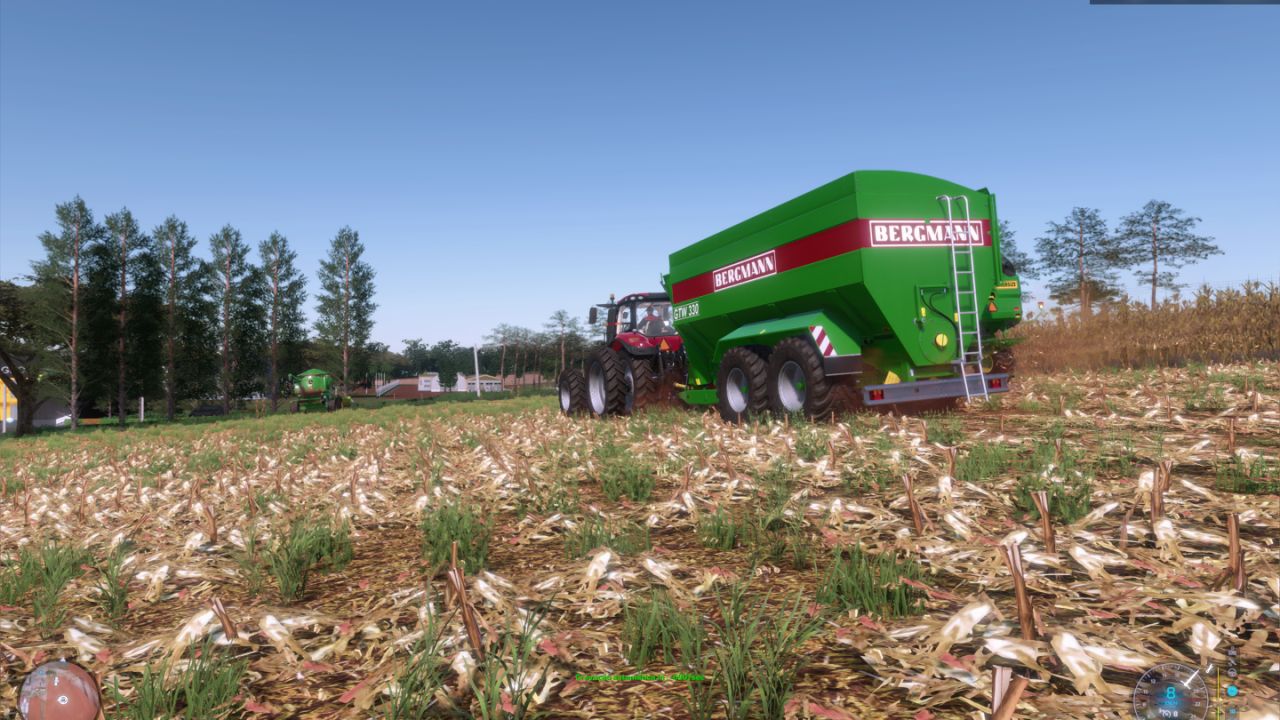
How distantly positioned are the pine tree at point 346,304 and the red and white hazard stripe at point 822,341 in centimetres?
4696

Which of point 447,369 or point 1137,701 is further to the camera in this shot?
point 447,369

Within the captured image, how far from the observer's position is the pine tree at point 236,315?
41.4 meters

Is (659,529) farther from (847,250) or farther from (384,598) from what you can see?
(847,250)

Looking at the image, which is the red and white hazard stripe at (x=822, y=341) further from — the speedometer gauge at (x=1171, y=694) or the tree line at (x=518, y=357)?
the tree line at (x=518, y=357)

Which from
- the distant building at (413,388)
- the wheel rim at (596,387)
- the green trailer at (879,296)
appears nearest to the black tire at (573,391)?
the wheel rim at (596,387)

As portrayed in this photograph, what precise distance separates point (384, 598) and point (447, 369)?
160m

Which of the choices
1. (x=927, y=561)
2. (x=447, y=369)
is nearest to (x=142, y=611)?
(x=927, y=561)

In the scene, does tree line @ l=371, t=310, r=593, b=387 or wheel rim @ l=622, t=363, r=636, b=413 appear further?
tree line @ l=371, t=310, r=593, b=387

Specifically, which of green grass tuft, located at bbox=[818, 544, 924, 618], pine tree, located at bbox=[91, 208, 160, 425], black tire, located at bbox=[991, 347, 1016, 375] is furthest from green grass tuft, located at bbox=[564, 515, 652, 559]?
pine tree, located at bbox=[91, 208, 160, 425]

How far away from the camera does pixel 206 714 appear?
153 centimetres

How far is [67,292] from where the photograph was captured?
98.9 ft

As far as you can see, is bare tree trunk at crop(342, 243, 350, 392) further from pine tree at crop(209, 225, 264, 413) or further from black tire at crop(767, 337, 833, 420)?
black tire at crop(767, 337, 833, 420)

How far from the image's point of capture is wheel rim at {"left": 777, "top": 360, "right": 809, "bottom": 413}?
24.9 ft

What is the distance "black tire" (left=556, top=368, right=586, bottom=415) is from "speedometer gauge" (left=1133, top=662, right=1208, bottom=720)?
10455 millimetres
